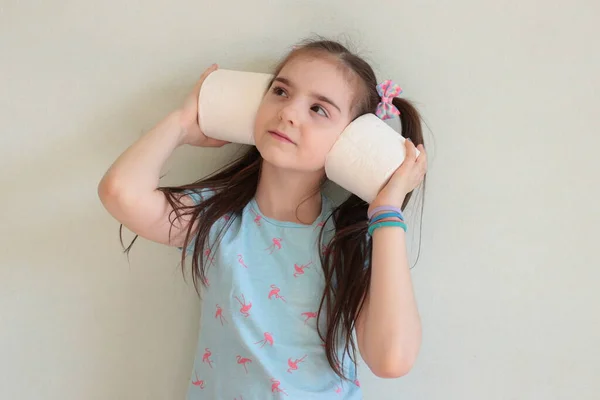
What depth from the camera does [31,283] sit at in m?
1.09

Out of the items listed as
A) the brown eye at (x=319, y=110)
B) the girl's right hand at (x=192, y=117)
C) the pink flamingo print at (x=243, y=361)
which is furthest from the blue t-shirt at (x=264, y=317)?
the brown eye at (x=319, y=110)

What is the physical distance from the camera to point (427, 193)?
1.06 meters

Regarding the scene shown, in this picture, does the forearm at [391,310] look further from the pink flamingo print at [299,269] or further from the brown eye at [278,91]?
the brown eye at [278,91]

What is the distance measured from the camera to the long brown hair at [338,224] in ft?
3.10

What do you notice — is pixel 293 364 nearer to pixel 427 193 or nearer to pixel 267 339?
pixel 267 339

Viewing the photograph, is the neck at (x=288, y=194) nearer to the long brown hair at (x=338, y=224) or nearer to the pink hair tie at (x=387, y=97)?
the long brown hair at (x=338, y=224)

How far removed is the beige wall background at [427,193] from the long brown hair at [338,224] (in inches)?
2.9

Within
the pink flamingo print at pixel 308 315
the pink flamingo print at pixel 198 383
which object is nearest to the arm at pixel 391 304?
the pink flamingo print at pixel 308 315

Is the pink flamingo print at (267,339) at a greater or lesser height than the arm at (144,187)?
lesser

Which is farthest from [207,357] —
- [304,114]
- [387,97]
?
[387,97]

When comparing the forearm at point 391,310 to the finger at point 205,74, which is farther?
the finger at point 205,74

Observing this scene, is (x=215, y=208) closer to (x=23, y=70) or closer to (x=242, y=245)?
(x=242, y=245)

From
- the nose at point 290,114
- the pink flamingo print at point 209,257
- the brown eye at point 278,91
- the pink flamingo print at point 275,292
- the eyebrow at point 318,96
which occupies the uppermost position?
the eyebrow at point 318,96

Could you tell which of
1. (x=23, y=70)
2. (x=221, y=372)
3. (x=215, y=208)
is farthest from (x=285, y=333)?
(x=23, y=70)
